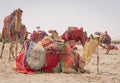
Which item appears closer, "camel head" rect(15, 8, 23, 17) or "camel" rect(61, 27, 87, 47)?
"camel" rect(61, 27, 87, 47)

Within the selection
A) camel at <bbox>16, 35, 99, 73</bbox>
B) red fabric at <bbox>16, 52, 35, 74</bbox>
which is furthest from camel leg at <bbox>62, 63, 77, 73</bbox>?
red fabric at <bbox>16, 52, 35, 74</bbox>

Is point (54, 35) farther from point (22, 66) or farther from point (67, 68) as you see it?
point (22, 66)

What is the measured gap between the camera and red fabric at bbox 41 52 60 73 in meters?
10.5

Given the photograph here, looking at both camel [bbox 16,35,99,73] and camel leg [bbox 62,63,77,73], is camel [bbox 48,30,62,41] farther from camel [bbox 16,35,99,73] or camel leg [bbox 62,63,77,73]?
camel leg [bbox 62,63,77,73]

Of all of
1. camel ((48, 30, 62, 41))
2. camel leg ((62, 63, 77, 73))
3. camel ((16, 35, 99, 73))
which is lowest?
camel leg ((62, 63, 77, 73))

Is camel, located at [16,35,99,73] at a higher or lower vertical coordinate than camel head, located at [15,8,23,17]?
lower

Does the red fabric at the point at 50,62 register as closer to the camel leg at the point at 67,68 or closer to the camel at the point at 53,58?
the camel at the point at 53,58

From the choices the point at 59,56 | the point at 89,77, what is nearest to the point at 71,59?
the point at 59,56

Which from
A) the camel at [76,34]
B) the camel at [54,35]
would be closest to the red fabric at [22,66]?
the camel at [54,35]

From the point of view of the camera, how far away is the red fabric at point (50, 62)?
10508 millimetres

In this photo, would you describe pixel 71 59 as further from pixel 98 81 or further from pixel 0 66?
pixel 0 66

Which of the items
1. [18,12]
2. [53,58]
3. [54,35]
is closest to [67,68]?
[53,58]

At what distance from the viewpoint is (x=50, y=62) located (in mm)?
10516

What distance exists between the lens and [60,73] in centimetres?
1038
